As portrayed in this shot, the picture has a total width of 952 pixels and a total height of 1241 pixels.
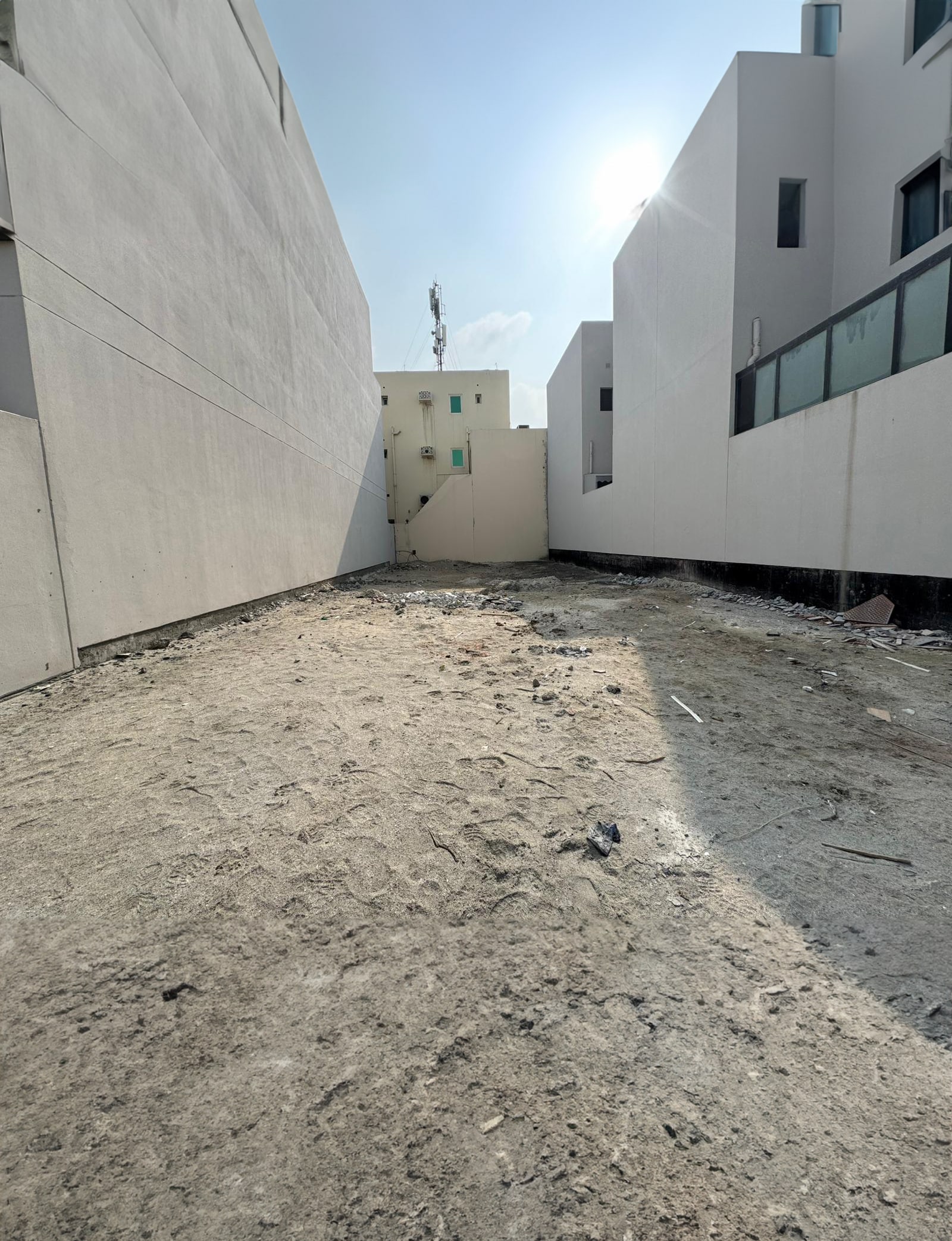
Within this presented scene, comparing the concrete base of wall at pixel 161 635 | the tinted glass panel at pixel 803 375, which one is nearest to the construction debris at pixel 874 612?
the tinted glass panel at pixel 803 375

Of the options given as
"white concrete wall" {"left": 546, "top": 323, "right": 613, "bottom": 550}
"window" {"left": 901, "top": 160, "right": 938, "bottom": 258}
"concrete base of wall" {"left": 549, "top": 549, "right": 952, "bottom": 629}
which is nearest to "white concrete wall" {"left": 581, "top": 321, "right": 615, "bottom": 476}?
"white concrete wall" {"left": 546, "top": 323, "right": 613, "bottom": 550}

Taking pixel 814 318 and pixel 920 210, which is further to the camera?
pixel 814 318

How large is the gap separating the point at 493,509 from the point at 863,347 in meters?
14.9

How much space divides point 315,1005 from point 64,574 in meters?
3.51

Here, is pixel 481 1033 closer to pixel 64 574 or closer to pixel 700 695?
pixel 700 695

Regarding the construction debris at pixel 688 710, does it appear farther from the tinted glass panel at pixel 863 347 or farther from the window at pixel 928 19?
the window at pixel 928 19

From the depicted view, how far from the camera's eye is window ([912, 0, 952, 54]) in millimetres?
6344

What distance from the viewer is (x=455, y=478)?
19.5m

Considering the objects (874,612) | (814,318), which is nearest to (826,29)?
(814,318)

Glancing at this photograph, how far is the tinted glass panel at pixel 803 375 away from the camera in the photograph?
242 inches

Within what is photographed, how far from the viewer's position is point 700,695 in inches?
125

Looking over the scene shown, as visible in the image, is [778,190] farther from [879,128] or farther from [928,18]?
[928,18]

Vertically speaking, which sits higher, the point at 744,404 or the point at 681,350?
the point at 681,350

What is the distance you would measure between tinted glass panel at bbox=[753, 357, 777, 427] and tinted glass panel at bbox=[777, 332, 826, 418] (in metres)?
0.15
